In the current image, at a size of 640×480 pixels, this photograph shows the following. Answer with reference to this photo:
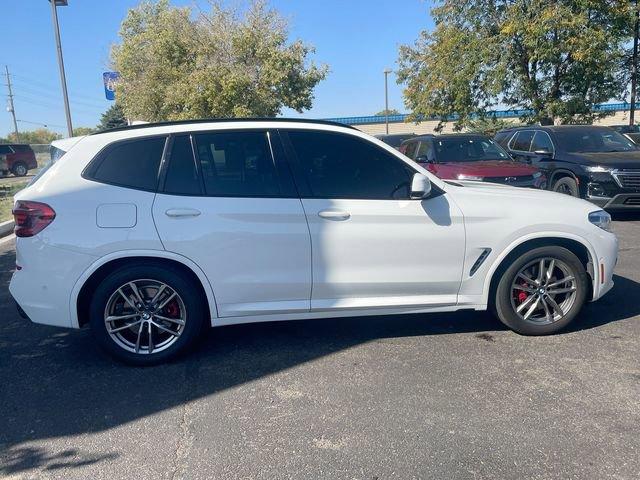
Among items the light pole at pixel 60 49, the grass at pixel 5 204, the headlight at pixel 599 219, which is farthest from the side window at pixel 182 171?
the light pole at pixel 60 49

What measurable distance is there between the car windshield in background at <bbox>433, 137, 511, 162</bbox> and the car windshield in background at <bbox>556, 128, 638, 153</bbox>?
1555 mm

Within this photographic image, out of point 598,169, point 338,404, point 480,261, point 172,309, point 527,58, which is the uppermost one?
point 527,58

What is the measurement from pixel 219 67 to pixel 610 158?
1693 cm

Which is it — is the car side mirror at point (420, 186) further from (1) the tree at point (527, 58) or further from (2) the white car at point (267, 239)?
(1) the tree at point (527, 58)

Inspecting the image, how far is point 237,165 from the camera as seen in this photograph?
4.16 meters

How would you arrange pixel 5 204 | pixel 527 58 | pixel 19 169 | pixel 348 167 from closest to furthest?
pixel 348 167
pixel 5 204
pixel 527 58
pixel 19 169

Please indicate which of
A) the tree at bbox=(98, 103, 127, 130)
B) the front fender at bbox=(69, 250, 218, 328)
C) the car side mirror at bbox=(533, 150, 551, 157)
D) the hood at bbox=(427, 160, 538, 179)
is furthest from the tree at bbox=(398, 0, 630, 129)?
the tree at bbox=(98, 103, 127, 130)

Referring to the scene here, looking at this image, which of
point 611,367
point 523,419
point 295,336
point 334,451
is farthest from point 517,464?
point 295,336

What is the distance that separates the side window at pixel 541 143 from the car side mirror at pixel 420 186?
24.9 feet

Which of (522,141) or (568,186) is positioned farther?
(522,141)

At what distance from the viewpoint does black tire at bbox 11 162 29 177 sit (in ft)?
100

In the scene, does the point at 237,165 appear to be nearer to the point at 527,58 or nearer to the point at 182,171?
the point at 182,171

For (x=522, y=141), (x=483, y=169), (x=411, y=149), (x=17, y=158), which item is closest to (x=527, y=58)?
(x=522, y=141)

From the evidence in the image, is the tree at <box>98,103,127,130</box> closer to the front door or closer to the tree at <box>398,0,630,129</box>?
the tree at <box>398,0,630,129</box>
